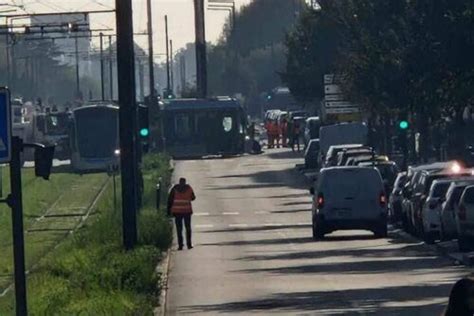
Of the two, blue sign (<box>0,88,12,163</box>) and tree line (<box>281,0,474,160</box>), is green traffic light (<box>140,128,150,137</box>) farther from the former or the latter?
blue sign (<box>0,88,12,163</box>)

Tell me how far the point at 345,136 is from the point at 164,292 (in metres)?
47.8

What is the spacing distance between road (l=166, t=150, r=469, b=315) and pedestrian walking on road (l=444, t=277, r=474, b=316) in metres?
12.6

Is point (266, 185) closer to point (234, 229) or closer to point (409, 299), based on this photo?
point (234, 229)

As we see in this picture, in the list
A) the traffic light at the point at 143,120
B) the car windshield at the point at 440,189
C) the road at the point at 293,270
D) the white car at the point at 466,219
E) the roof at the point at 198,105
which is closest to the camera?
the road at the point at 293,270

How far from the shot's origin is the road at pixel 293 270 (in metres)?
25.7

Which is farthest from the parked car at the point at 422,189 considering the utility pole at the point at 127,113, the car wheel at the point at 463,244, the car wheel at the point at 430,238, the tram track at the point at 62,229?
the utility pole at the point at 127,113

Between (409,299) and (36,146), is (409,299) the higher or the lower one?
the lower one

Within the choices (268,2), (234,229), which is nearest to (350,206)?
(234,229)

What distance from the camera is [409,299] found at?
2572cm

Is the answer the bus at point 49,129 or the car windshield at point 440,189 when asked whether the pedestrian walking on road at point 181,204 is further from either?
the bus at point 49,129

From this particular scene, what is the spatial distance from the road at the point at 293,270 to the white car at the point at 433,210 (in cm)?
50

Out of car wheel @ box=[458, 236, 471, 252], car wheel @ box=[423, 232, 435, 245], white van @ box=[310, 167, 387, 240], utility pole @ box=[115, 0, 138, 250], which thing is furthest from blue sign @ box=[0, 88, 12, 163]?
white van @ box=[310, 167, 387, 240]

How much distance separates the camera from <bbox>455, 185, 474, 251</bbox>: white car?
35.5 m

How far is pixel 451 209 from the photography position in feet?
124
